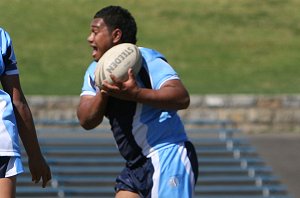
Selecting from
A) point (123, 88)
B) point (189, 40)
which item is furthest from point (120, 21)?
point (189, 40)

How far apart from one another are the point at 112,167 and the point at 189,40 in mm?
6275

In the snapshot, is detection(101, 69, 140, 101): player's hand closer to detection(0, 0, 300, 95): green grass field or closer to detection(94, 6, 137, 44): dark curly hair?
detection(94, 6, 137, 44): dark curly hair

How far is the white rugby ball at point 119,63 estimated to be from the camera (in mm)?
5562

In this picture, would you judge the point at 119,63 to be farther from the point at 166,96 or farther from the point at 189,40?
the point at 189,40

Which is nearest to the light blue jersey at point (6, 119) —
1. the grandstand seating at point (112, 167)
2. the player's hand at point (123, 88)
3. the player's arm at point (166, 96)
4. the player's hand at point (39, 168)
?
the player's hand at point (39, 168)

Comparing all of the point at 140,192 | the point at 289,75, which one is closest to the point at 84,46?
the point at 289,75

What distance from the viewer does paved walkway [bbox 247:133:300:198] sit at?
472 inches

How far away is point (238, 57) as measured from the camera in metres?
17.2

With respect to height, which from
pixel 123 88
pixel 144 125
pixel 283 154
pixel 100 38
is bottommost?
pixel 283 154

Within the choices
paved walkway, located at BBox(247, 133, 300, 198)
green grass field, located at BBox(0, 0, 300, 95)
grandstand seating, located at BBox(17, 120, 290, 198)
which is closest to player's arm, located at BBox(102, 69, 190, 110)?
grandstand seating, located at BBox(17, 120, 290, 198)

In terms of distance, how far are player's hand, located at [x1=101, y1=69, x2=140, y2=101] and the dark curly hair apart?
1.25 ft

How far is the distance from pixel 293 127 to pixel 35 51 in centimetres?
519

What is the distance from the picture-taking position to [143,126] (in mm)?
5844

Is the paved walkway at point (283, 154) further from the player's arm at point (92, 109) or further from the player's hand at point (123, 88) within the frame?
the player's hand at point (123, 88)
